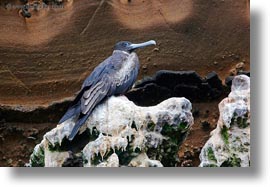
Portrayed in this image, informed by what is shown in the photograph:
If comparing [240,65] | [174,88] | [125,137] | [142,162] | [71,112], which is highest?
[240,65]

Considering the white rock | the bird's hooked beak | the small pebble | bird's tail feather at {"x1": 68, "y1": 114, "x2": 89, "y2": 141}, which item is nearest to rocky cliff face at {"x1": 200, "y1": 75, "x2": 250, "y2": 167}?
the small pebble

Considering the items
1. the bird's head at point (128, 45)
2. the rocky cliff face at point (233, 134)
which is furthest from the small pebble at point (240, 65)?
the bird's head at point (128, 45)

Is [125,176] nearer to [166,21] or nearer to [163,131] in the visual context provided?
[163,131]

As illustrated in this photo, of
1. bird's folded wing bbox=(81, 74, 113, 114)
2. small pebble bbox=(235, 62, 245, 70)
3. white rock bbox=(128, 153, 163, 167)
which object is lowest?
white rock bbox=(128, 153, 163, 167)

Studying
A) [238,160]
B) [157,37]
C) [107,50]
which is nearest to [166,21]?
[157,37]

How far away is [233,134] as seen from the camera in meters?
3.06

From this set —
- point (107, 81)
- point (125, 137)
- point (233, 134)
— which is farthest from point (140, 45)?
point (233, 134)

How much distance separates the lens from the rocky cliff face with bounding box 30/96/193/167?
3064mm

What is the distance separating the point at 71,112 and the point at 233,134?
70 centimetres

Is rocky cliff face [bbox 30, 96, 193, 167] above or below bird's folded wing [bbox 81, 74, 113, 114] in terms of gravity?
below

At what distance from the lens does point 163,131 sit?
121 inches

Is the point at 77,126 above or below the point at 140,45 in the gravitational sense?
below

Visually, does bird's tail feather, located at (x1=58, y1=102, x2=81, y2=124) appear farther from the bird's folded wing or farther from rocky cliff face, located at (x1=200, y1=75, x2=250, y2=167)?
rocky cliff face, located at (x1=200, y1=75, x2=250, y2=167)

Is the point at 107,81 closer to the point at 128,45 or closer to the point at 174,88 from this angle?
the point at 128,45
